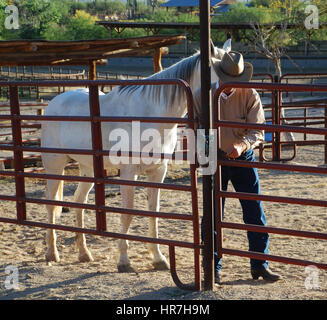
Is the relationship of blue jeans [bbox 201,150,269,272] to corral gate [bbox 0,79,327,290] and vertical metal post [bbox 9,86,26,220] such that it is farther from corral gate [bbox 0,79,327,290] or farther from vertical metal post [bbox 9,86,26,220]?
vertical metal post [bbox 9,86,26,220]

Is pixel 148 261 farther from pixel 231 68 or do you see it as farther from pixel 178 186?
pixel 231 68

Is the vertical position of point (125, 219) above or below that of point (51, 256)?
above

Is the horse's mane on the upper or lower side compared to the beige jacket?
upper

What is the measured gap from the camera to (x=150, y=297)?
349 centimetres

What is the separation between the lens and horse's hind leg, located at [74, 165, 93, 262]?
15.8 ft

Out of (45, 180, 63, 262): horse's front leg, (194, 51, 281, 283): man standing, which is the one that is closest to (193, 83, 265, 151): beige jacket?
(194, 51, 281, 283): man standing

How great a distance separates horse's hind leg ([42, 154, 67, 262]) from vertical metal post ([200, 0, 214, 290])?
181cm

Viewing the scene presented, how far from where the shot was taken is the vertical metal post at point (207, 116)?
3354 mm

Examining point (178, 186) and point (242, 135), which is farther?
point (242, 135)

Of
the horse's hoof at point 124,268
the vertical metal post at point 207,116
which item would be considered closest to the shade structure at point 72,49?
the horse's hoof at point 124,268

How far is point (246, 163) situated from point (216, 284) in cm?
94

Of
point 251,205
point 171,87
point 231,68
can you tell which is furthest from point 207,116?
point 251,205

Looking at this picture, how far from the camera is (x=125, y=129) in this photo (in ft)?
14.2

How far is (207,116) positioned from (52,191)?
7.16ft
